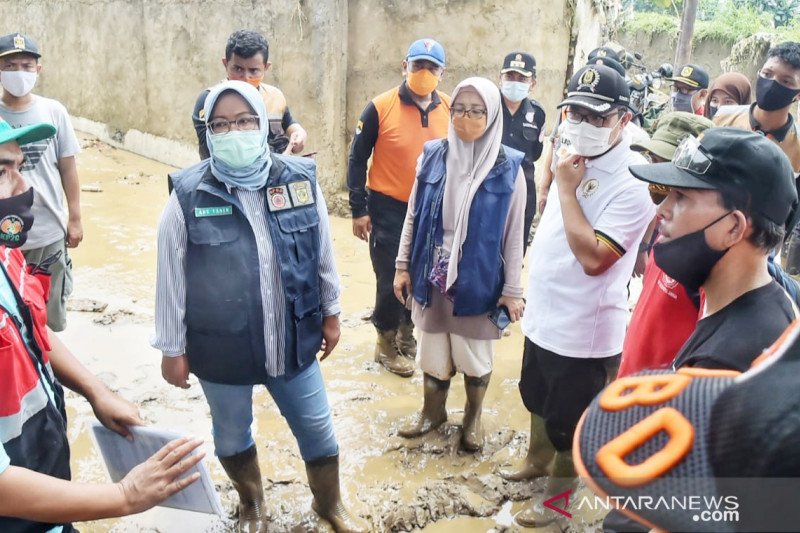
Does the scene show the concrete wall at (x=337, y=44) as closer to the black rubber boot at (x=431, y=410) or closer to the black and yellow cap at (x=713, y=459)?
the black rubber boot at (x=431, y=410)

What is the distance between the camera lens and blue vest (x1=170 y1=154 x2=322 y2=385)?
86.2 inches

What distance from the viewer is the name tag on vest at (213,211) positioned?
2.17 metres

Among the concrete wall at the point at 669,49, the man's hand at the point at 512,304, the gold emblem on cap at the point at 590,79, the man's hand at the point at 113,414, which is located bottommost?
the man's hand at the point at 512,304

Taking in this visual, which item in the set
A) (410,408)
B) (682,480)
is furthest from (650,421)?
(410,408)

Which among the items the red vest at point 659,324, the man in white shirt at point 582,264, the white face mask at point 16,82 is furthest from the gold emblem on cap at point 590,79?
the white face mask at point 16,82

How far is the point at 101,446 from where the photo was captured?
1952 millimetres

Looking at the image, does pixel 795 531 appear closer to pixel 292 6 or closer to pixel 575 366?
pixel 575 366

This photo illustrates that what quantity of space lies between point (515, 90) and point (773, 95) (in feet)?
5.82

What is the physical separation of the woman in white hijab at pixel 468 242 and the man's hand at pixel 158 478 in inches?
66.2

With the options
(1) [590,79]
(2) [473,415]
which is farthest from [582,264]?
(2) [473,415]

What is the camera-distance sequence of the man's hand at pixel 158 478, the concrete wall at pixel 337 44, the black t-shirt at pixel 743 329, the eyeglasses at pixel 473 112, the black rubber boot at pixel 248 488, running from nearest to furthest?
the black t-shirt at pixel 743 329 < the man's hand at pixel 158 478 < the black rubber boot at pixel 248 488 < the eyeglasses at pixel 473 112 < the concrete wall at pixel 337 44

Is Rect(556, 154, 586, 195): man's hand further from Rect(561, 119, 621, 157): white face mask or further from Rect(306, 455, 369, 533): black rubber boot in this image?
Rect(306, 455, 369, 533): black rubber boot

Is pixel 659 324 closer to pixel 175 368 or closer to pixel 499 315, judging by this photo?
pixel 499 315

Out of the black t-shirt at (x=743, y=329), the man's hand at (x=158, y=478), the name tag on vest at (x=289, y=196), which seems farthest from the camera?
the name tag on vest at (x=289, y=196)
